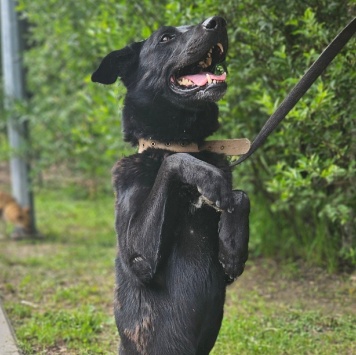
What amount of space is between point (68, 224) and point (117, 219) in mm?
7910

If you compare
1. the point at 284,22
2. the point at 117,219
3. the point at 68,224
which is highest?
the point at 284,22

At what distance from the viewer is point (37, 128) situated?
466 inches

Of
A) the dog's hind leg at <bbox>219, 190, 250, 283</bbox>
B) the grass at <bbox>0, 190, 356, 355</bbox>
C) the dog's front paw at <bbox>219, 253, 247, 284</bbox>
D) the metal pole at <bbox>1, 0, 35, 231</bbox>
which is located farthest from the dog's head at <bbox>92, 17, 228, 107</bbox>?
the metal pole at <bbox>1, 0, 35, 231</bbox>

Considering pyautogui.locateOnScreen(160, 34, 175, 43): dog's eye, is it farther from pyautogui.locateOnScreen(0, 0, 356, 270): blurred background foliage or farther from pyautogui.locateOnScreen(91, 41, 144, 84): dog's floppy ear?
pyautogui.locateOnScreen(0, 0, 356, 270): blurred background foliage

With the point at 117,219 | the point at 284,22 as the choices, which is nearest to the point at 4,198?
the point at 284,22

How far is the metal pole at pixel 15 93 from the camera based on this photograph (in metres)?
9.72

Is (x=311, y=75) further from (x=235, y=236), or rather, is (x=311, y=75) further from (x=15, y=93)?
(x=15, y=93)

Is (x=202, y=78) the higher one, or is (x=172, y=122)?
(x=202, y=78)

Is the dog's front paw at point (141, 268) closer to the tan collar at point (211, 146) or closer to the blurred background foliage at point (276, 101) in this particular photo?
the tan collar at point (211, 146)

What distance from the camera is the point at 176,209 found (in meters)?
3.27

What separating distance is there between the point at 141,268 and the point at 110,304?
3268 millimetres

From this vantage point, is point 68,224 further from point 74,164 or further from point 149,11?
point 149,11

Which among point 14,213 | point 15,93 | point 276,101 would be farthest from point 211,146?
point 15,93

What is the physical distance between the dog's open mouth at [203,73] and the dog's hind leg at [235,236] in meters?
0.57
